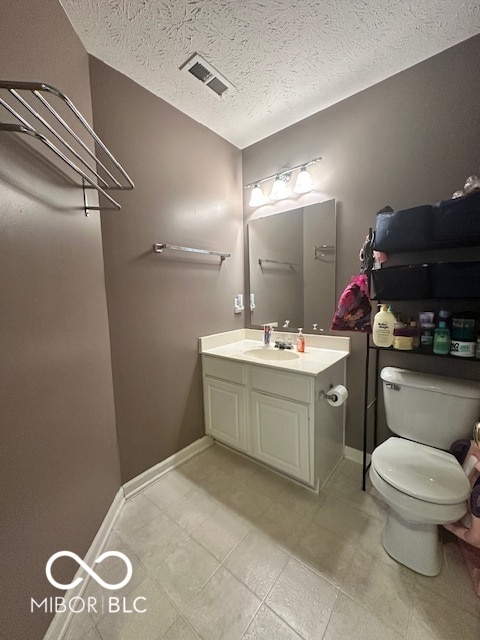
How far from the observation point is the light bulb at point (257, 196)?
2.12 metres

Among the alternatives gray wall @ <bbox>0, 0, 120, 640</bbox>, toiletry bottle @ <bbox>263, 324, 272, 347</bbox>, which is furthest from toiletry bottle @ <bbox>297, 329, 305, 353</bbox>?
gray wall @ <bbox>0, 0, 120, 640</bbox>

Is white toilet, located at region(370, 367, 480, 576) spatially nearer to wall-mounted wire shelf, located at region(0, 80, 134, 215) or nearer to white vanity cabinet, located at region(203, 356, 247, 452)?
white vanity cabinet, located at region(203, 356, 247, 452)

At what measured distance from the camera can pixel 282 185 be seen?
6.48 feet

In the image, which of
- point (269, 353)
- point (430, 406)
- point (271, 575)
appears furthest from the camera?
point (269, 353)

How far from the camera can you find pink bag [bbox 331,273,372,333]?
1.54 m

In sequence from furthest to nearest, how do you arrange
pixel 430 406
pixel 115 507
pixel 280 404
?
pixel 280 404, pixel 115 507, pixel 430 406

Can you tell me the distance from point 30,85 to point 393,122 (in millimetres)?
1825

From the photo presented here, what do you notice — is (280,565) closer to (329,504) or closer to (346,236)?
(329,504)

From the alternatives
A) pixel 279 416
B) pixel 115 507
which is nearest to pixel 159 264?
pixel 279 416

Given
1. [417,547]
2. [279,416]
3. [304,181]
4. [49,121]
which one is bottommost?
[417,547]

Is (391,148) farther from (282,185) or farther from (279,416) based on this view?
(279,416)

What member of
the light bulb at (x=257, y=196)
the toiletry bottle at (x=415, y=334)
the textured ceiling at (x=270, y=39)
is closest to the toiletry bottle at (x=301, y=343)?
the toiletry bottle at (x=415, y=334)

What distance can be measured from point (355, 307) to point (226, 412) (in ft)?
3.87

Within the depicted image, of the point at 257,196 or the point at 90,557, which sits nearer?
the point at 90,557
